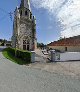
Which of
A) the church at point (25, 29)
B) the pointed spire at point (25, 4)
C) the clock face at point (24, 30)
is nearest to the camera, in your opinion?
the church at point (25, 29)

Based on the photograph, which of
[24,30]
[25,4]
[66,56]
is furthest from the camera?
[25,4]

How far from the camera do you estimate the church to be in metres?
59.2

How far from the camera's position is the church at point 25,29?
5917 cm

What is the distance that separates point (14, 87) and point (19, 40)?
160ft

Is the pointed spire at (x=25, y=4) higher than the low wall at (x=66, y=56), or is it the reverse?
the pointed spire at (x=25, y=4)

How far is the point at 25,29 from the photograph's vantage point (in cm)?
6081

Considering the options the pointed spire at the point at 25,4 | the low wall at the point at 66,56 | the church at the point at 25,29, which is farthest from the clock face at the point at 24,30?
the low wall at the point at 66,56

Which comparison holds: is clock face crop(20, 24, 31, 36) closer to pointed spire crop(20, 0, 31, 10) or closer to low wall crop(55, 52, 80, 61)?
pointed spire crop(20, 0, 31, 10)

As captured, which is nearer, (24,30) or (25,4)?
(24,30)

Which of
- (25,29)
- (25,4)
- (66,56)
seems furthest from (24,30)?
(66,56)

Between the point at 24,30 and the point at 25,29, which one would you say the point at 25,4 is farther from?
the point at 24,30

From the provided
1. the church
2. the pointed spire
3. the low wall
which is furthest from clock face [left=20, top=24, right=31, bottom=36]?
the low wall

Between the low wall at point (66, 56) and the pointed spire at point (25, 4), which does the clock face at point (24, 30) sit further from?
the low wall at point (66, 56)

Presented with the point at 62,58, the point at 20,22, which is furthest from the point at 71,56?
the point at 20,22
